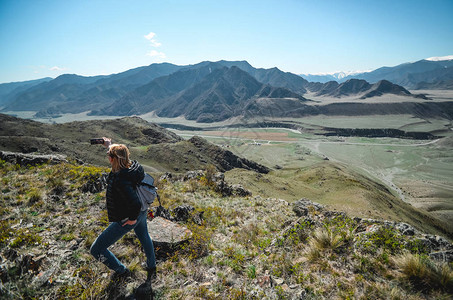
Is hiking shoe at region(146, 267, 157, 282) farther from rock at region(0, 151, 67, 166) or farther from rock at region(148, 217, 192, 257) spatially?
rock at region(0, 151, 67, 166)

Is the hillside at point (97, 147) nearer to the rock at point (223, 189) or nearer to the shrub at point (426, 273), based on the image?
the rock at point (223, 189)

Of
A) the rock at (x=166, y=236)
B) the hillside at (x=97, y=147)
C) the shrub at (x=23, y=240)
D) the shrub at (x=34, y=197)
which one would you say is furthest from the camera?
the hillside at (x=97, y=147)

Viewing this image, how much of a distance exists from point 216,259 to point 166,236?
5.04ft

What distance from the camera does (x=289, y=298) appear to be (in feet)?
14.0

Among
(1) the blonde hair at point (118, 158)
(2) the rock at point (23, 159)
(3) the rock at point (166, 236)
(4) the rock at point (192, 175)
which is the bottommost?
(4) the rock at point (192, 175)

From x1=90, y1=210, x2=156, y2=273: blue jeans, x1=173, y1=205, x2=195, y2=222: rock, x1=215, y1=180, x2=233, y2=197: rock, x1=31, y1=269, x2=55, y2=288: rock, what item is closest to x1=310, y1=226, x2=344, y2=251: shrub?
x1=90, y1=210, x2=156, y2=273: blue jeans

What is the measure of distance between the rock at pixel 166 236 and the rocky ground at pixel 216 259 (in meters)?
0.03

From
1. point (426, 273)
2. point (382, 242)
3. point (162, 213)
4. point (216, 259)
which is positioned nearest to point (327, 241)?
point (382, 242)

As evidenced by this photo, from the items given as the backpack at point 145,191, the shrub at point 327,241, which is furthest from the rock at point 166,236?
the shrub at point 327,241

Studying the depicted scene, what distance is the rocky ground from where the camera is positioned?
396 centimetres

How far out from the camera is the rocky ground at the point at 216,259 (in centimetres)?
396

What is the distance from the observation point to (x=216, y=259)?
5.81 meters

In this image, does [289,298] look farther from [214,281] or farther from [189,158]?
[189,158]

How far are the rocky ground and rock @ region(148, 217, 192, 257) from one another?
0.09ft
